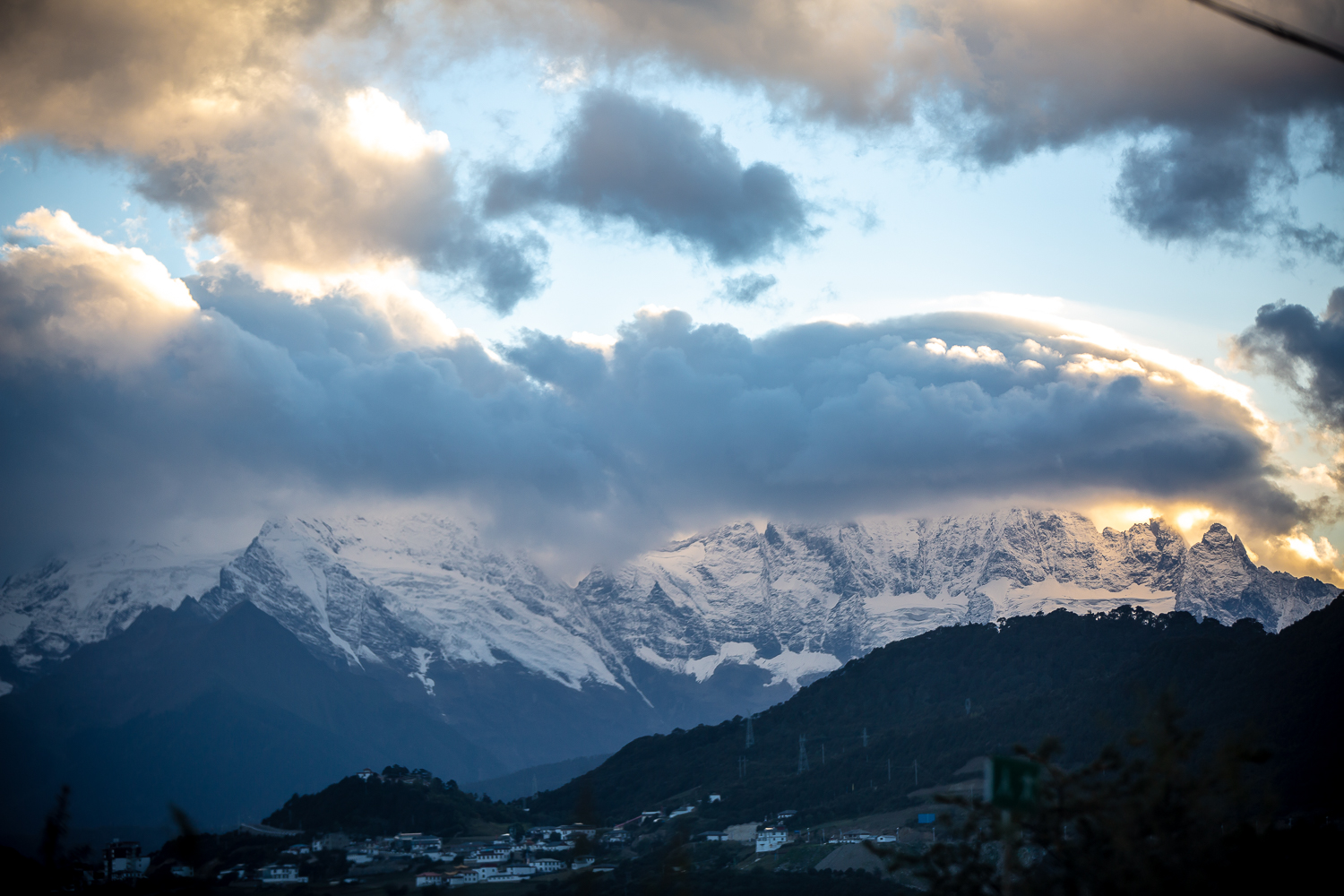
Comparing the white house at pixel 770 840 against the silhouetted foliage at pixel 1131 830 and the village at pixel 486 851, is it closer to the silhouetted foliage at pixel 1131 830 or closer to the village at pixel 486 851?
the village at pixel 486 851

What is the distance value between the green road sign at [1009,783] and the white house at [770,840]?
5528 inches

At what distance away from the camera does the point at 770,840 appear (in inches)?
6491

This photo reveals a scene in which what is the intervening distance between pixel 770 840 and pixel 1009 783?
145569 mm

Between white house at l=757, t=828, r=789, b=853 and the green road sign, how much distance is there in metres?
140

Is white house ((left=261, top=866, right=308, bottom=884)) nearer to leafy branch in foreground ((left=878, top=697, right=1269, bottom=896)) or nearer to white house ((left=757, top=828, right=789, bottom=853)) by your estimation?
white house ((left=757, top=828, right=789, bottom=853))

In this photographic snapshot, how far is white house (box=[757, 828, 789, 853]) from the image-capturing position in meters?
162

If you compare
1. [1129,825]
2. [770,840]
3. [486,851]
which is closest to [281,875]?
[486,851]

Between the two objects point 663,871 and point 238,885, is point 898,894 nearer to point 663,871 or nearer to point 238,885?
point 238,885

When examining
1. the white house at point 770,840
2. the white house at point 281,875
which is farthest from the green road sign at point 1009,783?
the white house at point 770,840

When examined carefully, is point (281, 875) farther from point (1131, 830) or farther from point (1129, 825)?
point (1129, 825)

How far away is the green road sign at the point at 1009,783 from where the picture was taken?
85.7 ft

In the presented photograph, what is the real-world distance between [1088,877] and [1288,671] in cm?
15111

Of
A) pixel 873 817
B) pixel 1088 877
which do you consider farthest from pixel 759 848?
pixel 1088 877

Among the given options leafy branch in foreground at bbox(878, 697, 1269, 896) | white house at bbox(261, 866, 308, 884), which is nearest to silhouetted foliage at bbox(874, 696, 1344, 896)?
leafy branch in foreground at bbox(878, 697, 1269, 896)
